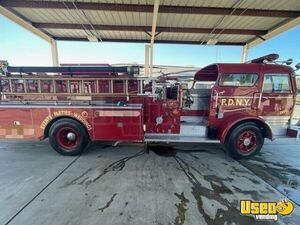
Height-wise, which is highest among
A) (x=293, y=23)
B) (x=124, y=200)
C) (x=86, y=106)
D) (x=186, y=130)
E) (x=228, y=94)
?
(x=293, y=23)

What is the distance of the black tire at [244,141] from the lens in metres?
4.45

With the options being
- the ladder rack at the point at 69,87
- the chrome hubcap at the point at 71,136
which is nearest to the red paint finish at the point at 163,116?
the ladder rack at the point at 69,87

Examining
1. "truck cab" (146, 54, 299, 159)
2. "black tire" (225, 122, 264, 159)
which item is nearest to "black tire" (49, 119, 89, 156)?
"truck cab" (146, 54, 299, 159)

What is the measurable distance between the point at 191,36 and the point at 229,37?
208 centimetres

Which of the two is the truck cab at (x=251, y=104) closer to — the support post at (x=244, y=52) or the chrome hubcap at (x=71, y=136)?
the chrome hubcap at (x=71, y=136)

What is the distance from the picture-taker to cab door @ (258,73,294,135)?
4.53 meters

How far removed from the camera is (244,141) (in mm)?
4543

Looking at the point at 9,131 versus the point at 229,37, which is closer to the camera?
the point at 9,131

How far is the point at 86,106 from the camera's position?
4.42 meters

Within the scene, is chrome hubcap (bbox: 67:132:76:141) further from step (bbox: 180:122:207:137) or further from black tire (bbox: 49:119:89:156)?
step (bbox: 180:122:207:137)

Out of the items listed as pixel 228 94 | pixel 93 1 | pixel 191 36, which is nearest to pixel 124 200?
pixel 228 94

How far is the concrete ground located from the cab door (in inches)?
44.4

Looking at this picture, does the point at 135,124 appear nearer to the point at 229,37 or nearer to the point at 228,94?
the point at 228,94

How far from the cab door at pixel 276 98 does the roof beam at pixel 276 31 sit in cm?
484
